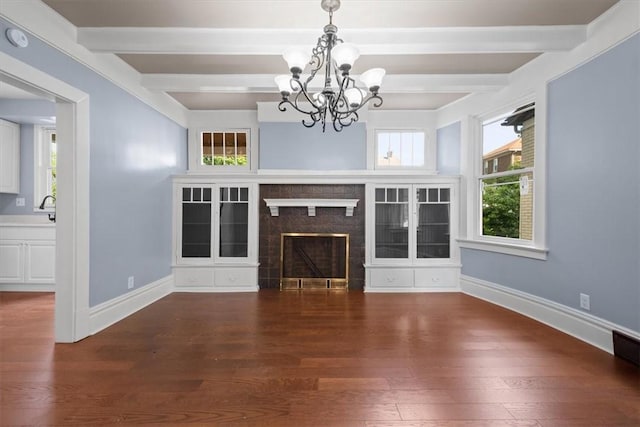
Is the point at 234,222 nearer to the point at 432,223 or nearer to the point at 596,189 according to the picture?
the point at 432,223

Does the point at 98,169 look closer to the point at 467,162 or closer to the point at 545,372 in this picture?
the point at 545,372

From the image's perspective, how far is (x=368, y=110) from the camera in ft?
15.1

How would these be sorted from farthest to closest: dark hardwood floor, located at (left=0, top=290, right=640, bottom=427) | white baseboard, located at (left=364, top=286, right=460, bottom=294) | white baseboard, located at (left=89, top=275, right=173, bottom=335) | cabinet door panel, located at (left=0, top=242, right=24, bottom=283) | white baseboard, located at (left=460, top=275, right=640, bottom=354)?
white baseboard, located at (left=364, top=286, right=460, bottom=294) < cabinet door panel, located at (left=0, top=242, right=24, bottom=283) < white baseboard, located at (left=89, top=275, right=173, bottom=335) < white baseboard, located at (left=460, top=275, right=640, bottom=354) < dark hardwood floor, located at (left=0, top=290, right=640, bottom=427)

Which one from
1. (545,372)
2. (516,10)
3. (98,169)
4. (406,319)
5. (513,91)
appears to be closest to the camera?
(545,372)

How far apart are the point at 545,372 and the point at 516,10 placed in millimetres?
2727

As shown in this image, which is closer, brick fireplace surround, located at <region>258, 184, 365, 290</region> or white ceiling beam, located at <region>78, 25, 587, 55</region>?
white ceiling beam, located at <region>78, 25, 587, 55</region>

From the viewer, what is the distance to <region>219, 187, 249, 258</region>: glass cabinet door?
4453mm

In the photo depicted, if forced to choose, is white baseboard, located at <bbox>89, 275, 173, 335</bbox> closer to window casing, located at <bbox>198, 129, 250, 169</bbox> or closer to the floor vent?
window casing, located at <bbox>198, 129, 250, 169</bbox>

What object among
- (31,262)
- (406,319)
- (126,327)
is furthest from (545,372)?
(31,262)

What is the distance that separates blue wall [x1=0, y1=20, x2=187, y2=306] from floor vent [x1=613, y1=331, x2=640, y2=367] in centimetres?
441

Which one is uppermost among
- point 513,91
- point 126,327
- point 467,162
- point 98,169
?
point 513,91

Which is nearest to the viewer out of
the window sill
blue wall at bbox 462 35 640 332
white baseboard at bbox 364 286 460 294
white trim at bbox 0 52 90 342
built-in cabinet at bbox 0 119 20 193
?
blue wall at bbox 462 35 640 332

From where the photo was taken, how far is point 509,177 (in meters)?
3.70

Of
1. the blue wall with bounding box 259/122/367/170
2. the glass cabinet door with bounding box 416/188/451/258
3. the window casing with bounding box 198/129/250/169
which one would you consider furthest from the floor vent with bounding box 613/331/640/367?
the window casing with bounding box 198/129/250/169
